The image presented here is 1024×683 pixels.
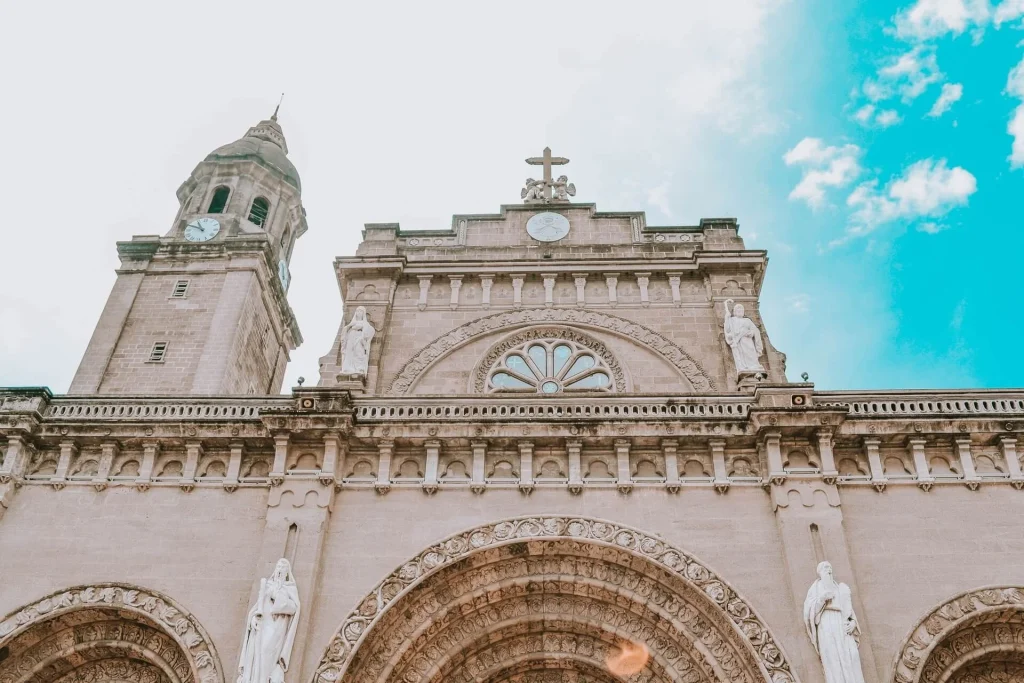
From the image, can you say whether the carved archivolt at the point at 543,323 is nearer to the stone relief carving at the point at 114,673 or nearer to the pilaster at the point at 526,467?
the pilaster at the point at 526,467

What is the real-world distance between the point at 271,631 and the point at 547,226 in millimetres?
14066

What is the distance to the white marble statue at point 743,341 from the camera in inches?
770

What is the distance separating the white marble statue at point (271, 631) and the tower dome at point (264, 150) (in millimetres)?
20455

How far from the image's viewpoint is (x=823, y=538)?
1472cm

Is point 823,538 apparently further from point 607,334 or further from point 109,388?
point 109,388

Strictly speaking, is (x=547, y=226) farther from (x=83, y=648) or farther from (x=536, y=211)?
(x=83, y=648)

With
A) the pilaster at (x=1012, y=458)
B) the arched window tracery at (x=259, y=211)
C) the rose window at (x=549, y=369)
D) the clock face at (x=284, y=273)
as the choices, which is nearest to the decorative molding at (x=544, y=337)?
the rose window at (x=549, y=369)

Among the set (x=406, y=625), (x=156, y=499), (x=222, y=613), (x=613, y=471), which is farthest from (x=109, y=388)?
(x=613, y=471)

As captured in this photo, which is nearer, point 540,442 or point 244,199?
point 540,442

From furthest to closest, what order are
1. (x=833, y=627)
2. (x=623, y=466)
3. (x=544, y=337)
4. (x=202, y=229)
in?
(x=202, y=229) < (x=544, y=337) < (x=623, y=466) < (x=833, y=627)

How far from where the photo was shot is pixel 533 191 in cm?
2548

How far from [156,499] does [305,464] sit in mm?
2836

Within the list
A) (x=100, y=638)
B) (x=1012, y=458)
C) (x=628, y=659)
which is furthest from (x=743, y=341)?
(x=100, y=638)

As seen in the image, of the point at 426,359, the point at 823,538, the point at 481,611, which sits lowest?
the point at 481,611
